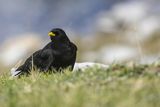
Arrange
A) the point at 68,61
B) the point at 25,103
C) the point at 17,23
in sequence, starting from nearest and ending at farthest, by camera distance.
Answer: the point at 25,103 < the point at 68,61 < the point at 17,23

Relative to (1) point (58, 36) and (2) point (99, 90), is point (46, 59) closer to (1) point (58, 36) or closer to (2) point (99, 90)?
(1) point (58, 36)

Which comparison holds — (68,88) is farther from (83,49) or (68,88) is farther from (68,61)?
(83,49)

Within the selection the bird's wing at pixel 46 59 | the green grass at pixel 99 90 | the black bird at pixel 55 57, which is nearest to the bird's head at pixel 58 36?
the black bird at pixel 55 57

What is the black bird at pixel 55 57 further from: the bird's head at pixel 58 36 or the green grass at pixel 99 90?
the green grass at pixel 99 90

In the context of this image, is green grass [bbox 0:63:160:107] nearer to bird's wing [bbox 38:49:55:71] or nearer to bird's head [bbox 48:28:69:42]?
bird's wing [bbox 38:49:55:71]

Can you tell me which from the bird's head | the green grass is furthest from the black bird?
the green grass

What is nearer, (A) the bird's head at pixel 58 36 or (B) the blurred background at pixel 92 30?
(A) the bird's head at pixel 58 36

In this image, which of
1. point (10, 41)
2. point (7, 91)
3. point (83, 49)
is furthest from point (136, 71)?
point (10, 41)
